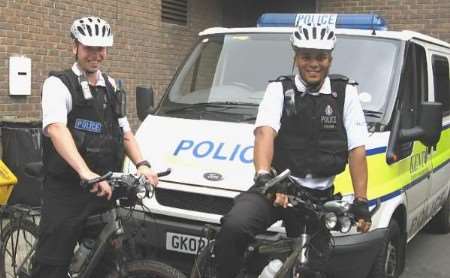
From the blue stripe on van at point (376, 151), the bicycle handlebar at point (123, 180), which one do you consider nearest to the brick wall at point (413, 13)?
the blue stripe on van at point (376, 151)

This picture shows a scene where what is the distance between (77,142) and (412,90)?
2.95m

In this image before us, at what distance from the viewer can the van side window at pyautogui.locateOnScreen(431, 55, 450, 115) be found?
5777 millimetres

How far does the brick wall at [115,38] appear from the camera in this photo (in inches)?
296

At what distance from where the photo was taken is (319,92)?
10.5 ft

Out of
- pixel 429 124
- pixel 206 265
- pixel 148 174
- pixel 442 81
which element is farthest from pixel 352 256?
pixel 442 81

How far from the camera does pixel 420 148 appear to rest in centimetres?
519

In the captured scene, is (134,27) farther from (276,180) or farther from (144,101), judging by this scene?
(276,180)

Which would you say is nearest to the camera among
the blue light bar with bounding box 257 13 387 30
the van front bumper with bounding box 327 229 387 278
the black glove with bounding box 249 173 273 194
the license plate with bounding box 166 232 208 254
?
the black glove with bounding box 249 173 273 194

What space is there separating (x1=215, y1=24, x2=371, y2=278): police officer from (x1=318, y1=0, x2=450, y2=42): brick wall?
8103mm

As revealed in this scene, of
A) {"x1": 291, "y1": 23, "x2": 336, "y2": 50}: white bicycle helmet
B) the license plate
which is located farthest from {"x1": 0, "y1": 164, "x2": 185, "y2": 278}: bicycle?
{"x1": 291, "y1": 23, "x2": 336, "y2": 50}: white bicycle helmet

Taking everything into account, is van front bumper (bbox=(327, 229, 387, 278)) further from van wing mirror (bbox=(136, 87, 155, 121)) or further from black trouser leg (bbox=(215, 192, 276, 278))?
van wing mirror (bbox=(136, 87, 155, 121))

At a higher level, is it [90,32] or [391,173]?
[90,32]

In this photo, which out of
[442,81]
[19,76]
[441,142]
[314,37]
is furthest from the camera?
[19,76]

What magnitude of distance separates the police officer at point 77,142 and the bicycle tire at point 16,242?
725mm
